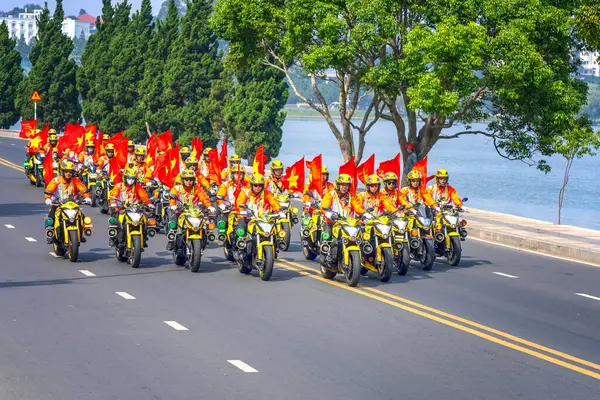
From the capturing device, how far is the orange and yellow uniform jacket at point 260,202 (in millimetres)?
20969

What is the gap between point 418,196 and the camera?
2306 centimetres

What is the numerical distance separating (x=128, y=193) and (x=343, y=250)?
4342 mm

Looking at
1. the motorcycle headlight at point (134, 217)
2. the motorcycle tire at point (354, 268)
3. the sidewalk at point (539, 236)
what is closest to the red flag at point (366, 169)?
the sidewalk at point (539, 236)

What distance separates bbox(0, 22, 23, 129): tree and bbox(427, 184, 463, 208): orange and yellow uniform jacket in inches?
2393

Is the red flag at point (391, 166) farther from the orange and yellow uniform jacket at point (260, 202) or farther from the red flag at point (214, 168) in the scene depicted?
the red flag at point (214, 168)

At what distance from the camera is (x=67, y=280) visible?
64.1 feet

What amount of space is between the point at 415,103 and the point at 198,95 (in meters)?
29.7

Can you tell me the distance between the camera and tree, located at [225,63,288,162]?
54156 mm

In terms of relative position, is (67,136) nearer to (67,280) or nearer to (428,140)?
(428,140)

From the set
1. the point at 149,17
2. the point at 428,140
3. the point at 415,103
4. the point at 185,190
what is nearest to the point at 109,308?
the point at 185,190

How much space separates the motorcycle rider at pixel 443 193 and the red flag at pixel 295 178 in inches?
132

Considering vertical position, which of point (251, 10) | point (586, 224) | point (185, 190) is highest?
point (251, 10)

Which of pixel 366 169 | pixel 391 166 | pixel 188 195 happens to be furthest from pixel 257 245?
pixel 366 169

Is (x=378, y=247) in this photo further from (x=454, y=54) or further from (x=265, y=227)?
(x=454, y=54)
